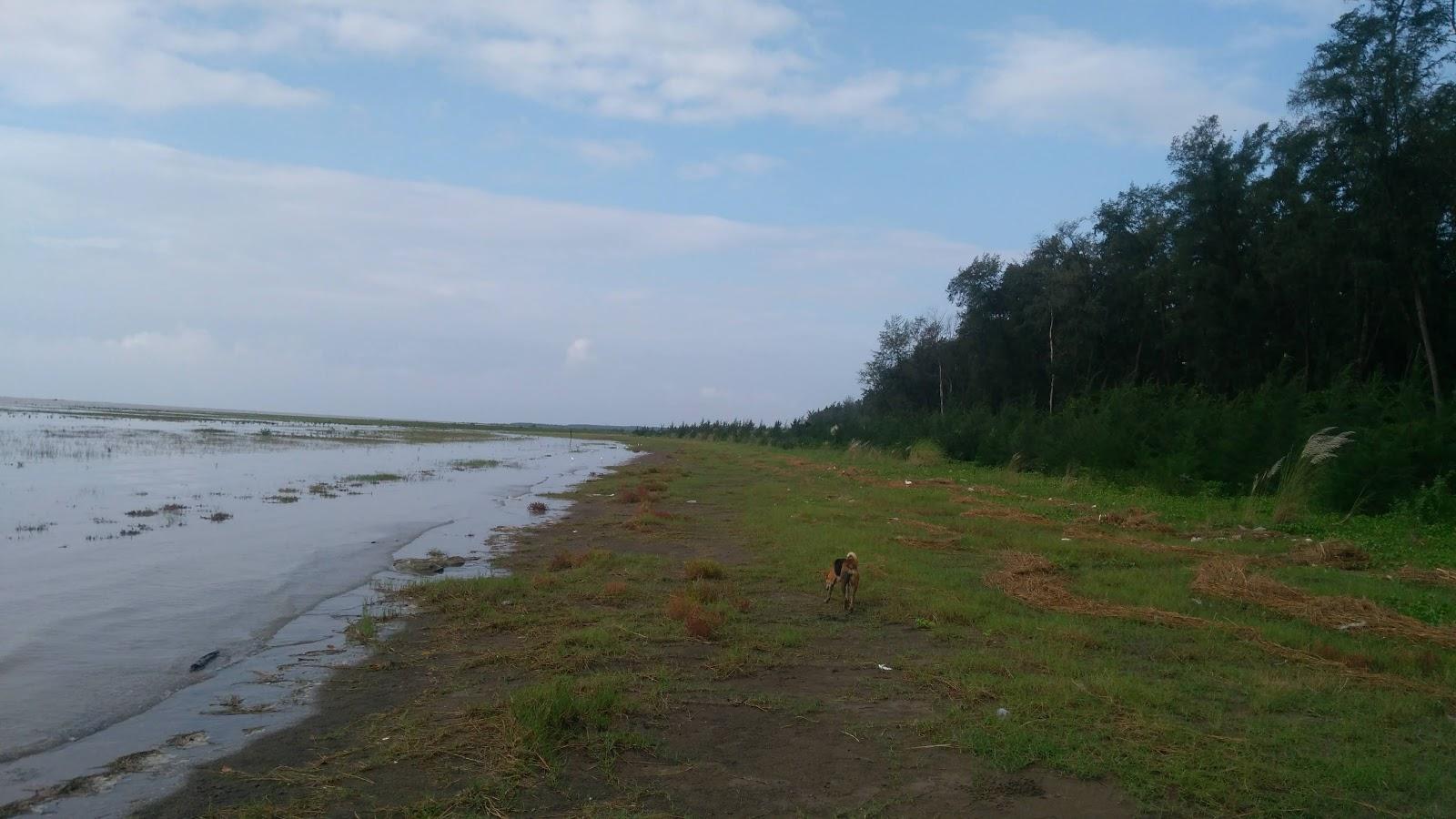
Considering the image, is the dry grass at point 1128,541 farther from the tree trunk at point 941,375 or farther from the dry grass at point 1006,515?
the tree trunk at point 941,375

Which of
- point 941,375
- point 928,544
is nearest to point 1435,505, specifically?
point 928,544

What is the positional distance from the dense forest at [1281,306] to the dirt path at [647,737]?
1406cm

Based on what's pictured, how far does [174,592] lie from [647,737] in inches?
334

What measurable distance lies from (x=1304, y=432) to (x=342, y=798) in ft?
67.2

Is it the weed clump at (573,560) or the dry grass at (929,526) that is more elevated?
the dry grass at (929,526)

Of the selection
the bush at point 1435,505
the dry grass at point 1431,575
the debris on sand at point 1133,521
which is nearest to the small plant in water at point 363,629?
the dry grass at point 1431,575

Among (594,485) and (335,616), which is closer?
(335,616)

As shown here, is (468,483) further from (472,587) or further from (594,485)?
(472,587)

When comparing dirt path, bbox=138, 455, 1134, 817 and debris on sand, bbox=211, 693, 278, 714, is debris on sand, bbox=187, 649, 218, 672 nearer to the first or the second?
debris on sand, bbox=211, 693, 278, 714

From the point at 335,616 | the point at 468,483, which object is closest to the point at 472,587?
the point at 335,616

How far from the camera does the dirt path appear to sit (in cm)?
483

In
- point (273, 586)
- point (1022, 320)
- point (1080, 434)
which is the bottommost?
point (273, 586)

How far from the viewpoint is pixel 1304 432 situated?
19500 millimetres

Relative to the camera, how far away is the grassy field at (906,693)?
16.0 feet
